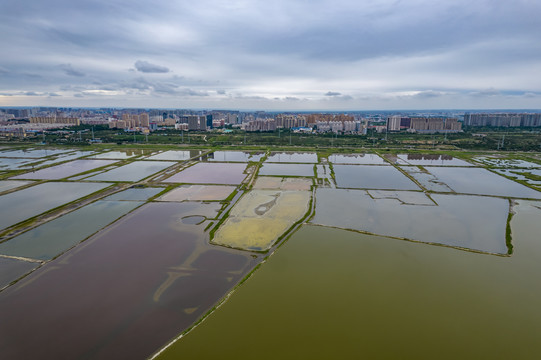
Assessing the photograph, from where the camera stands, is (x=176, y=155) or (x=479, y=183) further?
(x=176, y=155)

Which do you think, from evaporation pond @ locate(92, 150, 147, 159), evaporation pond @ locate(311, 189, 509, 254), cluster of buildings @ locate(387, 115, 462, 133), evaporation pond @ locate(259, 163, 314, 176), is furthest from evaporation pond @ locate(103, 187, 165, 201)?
cluster of buildings @ locate(387, 115, 462, 133)

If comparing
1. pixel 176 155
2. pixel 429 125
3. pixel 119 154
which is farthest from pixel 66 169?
pixel 429 125

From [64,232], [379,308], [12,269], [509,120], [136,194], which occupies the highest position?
[509,120]

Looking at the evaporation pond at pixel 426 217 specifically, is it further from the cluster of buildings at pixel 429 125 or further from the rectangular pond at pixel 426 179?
the cluster of buildings at pixel 429 125

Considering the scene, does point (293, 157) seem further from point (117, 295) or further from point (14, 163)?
point (14, 163)

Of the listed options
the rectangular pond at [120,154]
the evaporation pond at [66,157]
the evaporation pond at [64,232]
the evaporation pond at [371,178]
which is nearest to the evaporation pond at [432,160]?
the evaporation pond at [371,178]

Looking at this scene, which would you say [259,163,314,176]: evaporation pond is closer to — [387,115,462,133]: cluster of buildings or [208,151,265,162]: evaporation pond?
[208,151,265,162]: evaporation pond
